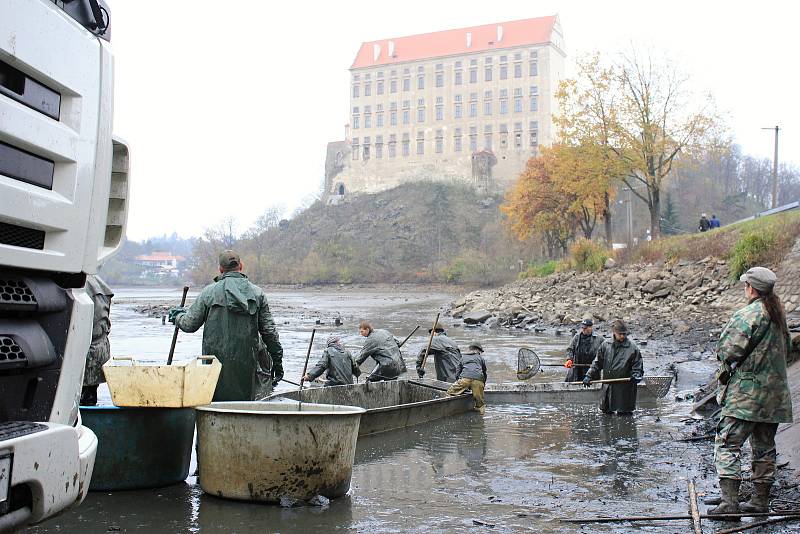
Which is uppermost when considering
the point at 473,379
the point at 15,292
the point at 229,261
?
the point at 229,261

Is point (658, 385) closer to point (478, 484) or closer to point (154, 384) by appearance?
point (478, 484)

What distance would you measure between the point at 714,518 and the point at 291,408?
3968mm

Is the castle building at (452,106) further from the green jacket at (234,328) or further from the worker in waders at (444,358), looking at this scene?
the green jacket at (234,328)

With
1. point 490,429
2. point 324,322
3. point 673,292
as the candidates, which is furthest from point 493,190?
point 490,429

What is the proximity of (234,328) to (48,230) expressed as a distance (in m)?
4.53

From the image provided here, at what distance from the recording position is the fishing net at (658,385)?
1579 centimetres

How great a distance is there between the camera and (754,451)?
7.26 meters

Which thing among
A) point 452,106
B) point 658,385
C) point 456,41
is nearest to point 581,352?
point 658,385

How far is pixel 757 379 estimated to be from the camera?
7125mm

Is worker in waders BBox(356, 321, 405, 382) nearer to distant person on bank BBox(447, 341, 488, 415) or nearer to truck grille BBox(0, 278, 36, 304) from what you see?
distant person on bank BBox(447, 341, 488, 415)

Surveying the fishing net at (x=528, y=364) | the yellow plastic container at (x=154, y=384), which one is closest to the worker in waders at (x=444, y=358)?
the fishing net at (x=528, y=364)

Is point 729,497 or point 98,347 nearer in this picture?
point 729,497

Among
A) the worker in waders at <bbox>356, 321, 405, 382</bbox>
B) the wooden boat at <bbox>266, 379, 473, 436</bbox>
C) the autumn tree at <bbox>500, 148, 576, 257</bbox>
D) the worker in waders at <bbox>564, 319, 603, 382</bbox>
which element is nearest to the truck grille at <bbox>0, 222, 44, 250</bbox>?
the wooden boat at <bbox>266, 379, 473, 436</bbox>

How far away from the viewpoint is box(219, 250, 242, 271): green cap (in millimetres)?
8430
